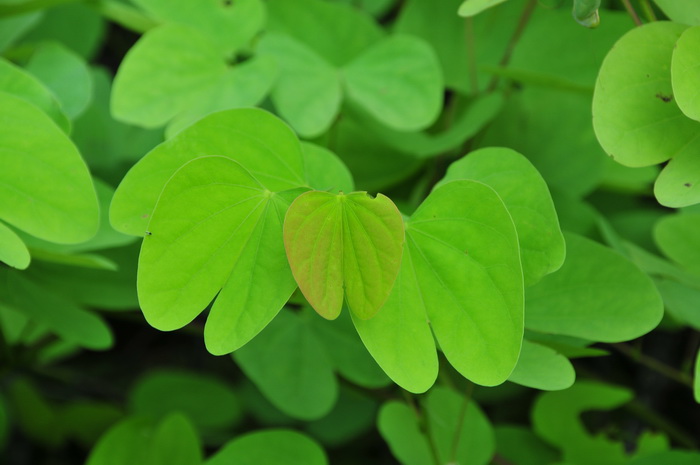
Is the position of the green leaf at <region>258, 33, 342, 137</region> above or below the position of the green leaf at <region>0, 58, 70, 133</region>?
below

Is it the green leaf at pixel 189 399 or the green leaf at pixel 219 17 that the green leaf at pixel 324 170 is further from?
the green leaf at pixel 189 399

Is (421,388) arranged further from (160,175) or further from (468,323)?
(160,175)

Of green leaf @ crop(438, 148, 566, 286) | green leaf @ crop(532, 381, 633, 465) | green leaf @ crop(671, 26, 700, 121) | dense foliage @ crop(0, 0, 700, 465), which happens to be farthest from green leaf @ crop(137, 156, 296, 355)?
green leaf @ crop(532, 381, 633, 465)

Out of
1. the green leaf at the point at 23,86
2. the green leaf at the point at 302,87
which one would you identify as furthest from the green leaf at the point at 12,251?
the green leaf at the point at 302,87

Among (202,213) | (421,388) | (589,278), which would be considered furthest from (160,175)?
(589,278)

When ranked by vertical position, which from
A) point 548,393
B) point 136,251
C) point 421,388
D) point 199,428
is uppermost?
point 421,388

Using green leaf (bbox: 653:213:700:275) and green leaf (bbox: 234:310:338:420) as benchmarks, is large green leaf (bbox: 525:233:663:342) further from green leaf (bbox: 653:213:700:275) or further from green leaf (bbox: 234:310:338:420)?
green leaf (bbox: 234:310:338:420)

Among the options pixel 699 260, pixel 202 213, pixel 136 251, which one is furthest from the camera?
pixel 136 251
